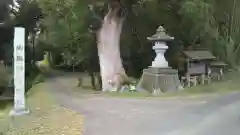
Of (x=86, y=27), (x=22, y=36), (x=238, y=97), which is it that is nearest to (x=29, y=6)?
(x=86, y=27)

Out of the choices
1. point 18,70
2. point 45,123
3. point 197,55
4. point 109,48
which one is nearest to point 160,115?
point 45,123

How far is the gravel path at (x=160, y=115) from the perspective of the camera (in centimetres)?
535

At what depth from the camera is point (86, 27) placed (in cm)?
1205

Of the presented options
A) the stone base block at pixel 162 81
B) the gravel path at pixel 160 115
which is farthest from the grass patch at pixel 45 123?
the stone base block at pixel 162 81

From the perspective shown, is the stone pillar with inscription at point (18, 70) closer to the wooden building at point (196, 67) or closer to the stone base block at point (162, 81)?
the stone base block at point (162, 81)

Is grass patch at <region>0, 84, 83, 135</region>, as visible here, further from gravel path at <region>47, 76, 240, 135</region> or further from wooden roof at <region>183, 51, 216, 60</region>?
wooden roof at <region>183, 51, 216, 60</region>

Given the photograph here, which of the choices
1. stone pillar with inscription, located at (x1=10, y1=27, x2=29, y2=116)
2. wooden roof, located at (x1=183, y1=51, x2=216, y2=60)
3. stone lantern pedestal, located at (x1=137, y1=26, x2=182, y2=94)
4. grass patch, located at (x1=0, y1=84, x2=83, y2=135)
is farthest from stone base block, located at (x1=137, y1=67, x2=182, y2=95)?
stone pillar with inscription, located at (x1=10, y1=27, x2=29, y2=116)

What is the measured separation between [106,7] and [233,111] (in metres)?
6.17

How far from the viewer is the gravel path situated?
535 cm

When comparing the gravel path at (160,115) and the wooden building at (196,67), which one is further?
the wooden building at (196,67)

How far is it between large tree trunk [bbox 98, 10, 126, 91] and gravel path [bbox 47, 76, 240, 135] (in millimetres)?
2516

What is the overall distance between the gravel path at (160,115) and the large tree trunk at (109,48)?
8.26ft

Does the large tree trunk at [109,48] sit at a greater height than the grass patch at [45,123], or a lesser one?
greater

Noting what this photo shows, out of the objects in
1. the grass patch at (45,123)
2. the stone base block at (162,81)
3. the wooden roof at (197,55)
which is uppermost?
the wooden roof at (197,55)
